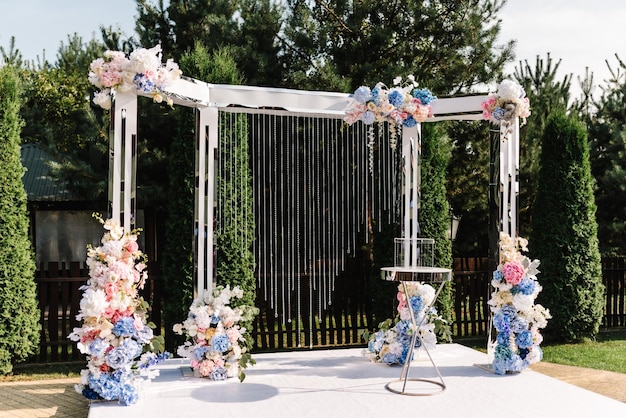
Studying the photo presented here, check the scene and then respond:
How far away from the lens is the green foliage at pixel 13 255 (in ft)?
20.5

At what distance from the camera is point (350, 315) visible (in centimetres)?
812

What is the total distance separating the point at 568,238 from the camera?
25.2ft

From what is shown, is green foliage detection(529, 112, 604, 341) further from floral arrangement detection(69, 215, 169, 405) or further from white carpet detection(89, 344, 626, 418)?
floral arrangement detection(69, 215, 169, 405)

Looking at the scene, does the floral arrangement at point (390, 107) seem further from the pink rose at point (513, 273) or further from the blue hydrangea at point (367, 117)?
the pink rose at point (513, 273)

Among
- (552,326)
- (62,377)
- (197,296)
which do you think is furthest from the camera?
(552,326)

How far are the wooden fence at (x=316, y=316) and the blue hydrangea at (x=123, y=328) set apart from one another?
103 inches

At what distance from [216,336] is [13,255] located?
2.77 meters

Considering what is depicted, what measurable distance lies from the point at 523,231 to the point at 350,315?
3.71 m

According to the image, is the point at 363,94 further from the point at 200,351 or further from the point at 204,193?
the point at 200,351

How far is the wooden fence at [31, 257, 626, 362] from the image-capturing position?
7.06 meters

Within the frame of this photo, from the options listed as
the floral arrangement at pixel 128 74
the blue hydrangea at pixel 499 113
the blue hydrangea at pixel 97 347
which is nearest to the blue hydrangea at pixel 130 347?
the blue hydrangea at pixel 97 347

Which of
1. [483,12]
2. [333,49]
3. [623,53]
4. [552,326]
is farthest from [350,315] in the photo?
[623,53]

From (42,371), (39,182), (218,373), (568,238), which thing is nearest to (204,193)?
(218,373)

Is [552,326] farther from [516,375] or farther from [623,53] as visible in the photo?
[623,53]
